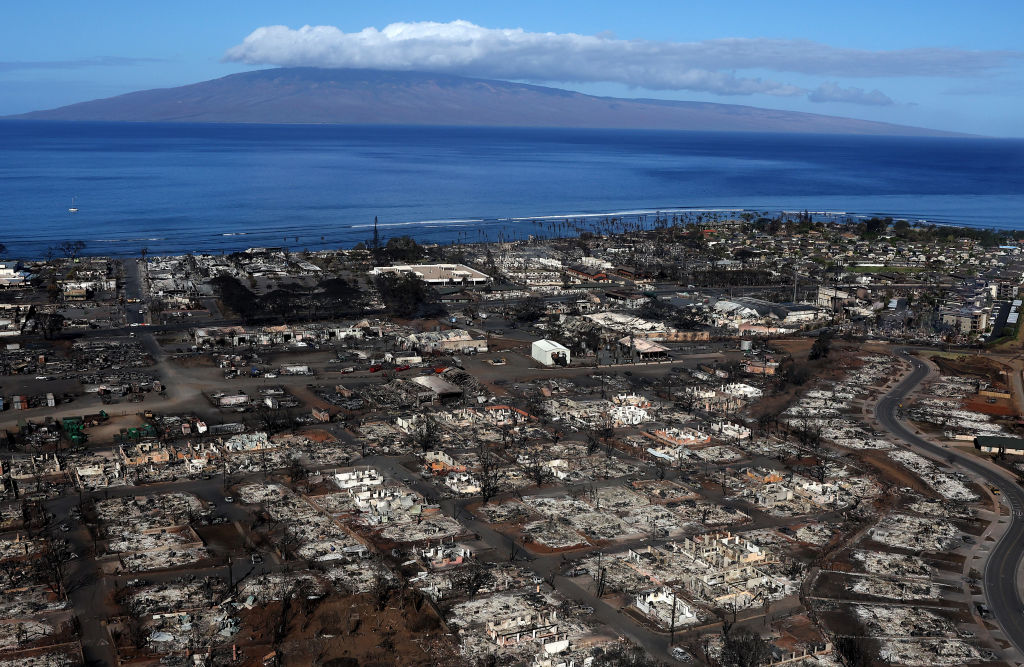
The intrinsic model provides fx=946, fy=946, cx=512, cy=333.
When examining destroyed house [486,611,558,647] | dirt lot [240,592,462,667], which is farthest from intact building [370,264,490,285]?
destroyed house [486,611,558,647]

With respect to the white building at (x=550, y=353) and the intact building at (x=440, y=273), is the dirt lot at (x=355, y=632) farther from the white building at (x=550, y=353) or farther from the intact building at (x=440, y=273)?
the intact building at (x=440, y=273)

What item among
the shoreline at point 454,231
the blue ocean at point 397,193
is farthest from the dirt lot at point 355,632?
the blue ocean at point 397,193

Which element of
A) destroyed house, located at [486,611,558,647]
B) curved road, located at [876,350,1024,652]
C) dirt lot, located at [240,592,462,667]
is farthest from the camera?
curved road, located at [876,350,1024,652]

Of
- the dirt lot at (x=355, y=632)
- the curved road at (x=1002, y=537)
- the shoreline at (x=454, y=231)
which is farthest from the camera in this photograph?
the shoreline at (x=454, y=231)

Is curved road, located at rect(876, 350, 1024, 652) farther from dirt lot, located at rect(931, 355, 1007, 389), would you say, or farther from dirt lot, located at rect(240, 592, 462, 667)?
dirt lot, located at rect(240, 592, 462, 667)

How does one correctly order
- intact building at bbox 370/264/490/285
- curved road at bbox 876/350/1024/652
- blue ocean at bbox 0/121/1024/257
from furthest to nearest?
blue ocean at bbox 0/121/1024/257
intact building at bbox 370/264/490/285
curved road at bbox 876/350/1024/652

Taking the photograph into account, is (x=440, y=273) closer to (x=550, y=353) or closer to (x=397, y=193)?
(x=550, y=353)
